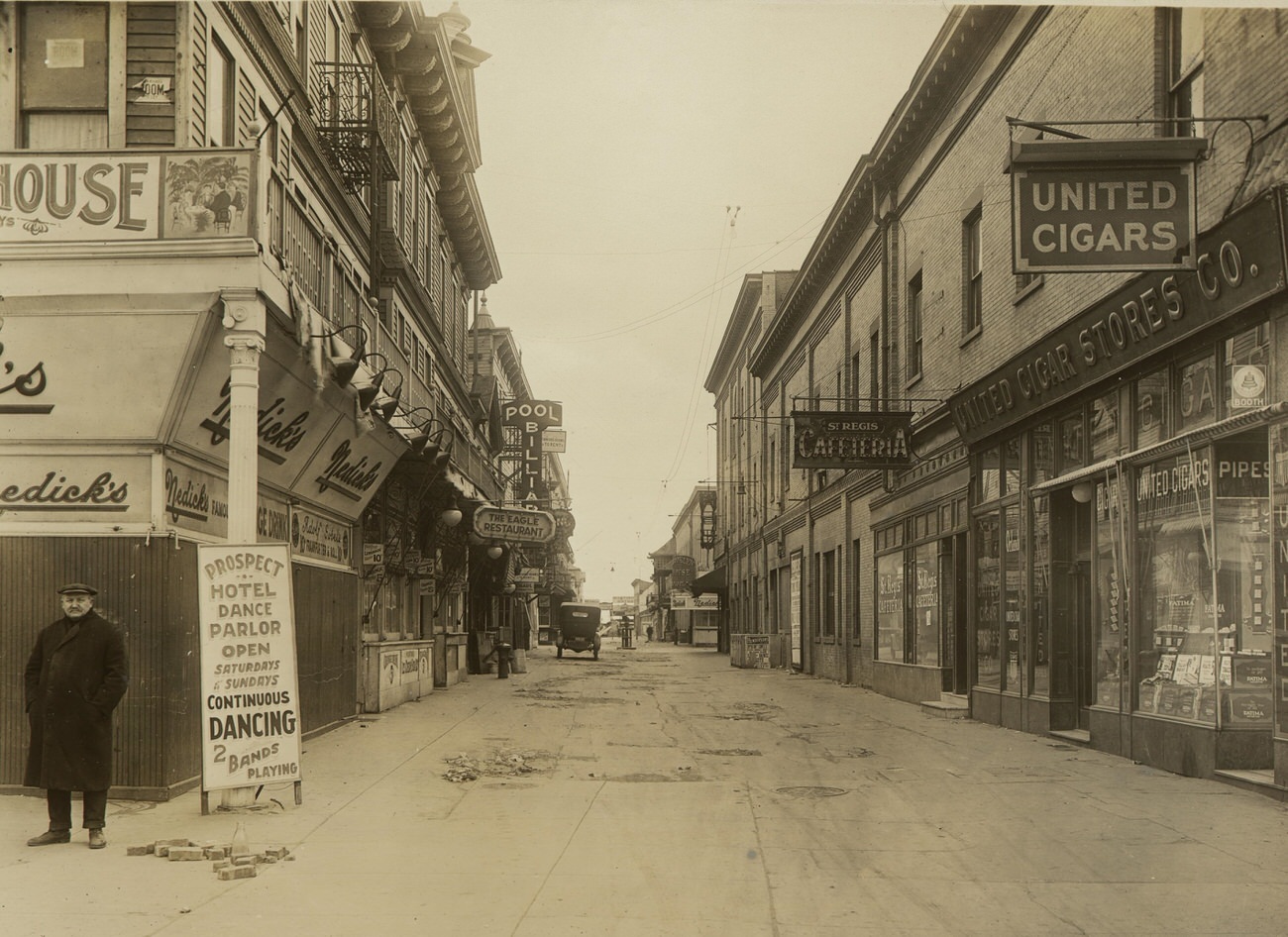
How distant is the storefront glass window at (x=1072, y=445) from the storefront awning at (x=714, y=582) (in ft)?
146

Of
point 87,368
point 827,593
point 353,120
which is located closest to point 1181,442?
point 87,368

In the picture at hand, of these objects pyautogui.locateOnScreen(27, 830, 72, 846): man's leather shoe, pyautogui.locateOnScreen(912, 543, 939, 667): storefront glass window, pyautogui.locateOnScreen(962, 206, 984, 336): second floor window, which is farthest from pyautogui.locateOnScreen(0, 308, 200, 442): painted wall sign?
pyautogui.locateOnScreen(912, 543, 939, 667): storefront glass window

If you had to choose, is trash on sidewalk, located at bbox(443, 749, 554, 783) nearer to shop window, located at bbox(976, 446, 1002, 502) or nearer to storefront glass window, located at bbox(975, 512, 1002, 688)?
storefront glass window, located at bbox(975, 512, 1002, 688)

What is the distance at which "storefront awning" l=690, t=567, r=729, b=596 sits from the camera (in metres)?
60.9

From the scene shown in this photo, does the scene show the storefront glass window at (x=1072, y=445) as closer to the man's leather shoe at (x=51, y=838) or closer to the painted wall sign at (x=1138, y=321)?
the painted wall sign at (x=1138, y=321)

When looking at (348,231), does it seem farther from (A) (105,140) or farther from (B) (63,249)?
(B) (63,249)

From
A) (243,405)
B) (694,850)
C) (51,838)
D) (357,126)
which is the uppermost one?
(357,126)

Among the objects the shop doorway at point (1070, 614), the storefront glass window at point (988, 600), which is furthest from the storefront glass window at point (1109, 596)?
the storefront glass window at point (988, 600)

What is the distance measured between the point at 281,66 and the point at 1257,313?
11039mm

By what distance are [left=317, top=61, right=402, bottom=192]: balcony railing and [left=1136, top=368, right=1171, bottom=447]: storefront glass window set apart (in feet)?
35.6

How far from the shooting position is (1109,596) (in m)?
14.6

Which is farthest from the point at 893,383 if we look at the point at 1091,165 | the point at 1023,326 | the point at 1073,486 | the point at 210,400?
the point at 210,400

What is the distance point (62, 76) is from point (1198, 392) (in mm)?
10949

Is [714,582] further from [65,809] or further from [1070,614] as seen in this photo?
[65,809]
